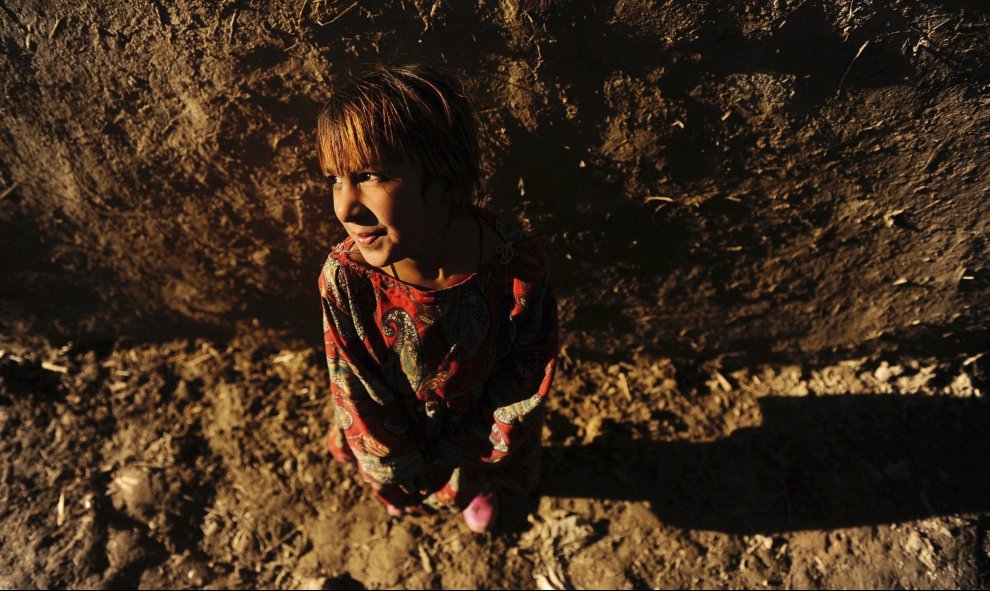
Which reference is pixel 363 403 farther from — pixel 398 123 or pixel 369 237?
pixel 398 123

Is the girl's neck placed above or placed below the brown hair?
below

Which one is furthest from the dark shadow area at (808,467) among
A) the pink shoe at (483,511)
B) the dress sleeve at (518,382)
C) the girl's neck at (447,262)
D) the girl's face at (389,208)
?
the girl's face at (389,208)

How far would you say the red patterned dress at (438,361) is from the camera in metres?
1.83

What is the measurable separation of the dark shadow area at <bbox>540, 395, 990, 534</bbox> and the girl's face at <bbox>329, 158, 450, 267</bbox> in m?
1.99

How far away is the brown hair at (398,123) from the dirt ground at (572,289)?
651 millimetres

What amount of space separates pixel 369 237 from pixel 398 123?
0.30 metres

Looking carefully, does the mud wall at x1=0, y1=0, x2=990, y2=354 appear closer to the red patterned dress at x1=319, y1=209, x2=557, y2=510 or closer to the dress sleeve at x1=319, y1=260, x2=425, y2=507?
the red patterned dress at x1=319, y1=209, x2=557, y2=510

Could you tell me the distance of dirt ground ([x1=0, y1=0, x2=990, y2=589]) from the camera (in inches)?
84.0

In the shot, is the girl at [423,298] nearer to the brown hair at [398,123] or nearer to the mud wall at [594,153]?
the brown hair at [398,123]

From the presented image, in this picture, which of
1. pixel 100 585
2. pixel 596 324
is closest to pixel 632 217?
pixel 596 324

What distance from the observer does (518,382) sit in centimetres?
212

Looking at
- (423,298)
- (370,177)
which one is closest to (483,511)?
(423,298)

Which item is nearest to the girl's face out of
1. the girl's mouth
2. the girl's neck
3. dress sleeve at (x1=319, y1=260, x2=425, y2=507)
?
the girl's mouth

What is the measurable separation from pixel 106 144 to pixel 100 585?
2.17 metres
